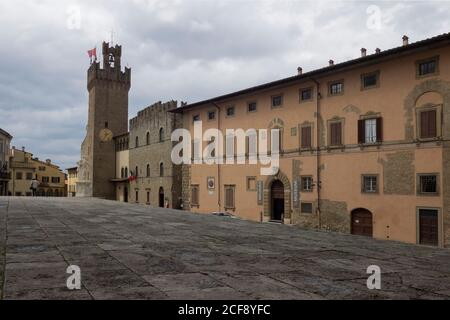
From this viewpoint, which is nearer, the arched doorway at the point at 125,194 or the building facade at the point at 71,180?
the arched doorway at the point at 125,194

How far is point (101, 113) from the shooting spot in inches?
2181

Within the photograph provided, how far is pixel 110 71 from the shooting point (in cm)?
5631

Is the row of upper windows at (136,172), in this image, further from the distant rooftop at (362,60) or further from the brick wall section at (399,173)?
the brick wall section at (399,173)

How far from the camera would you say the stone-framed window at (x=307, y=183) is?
26.2m

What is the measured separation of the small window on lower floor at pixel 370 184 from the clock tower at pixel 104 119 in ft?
132

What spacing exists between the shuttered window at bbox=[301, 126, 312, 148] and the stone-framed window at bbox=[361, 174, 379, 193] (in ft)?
14.3

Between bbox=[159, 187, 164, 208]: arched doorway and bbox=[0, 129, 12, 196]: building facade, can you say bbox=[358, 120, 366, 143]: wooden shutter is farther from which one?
bbox=[0, 129, 12, 196]: building facade

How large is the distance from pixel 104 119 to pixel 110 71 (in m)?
6.61

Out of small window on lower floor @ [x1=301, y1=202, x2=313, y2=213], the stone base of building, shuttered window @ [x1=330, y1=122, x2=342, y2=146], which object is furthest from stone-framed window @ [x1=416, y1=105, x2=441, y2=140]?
the stone base of building

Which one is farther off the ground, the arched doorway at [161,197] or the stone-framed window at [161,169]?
the stone-framed window at [161,169]

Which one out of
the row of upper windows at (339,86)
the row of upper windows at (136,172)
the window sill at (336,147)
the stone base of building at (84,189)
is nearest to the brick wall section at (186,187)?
the row of upper windows at (339,86)
